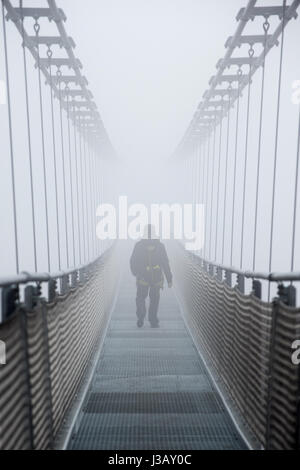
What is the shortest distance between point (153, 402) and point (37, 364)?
1464mm

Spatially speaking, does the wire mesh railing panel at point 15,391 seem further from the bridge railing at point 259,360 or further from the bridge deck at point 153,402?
the bridge railing at point 259,360

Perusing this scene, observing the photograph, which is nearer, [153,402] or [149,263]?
[153,402]

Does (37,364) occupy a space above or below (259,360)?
above

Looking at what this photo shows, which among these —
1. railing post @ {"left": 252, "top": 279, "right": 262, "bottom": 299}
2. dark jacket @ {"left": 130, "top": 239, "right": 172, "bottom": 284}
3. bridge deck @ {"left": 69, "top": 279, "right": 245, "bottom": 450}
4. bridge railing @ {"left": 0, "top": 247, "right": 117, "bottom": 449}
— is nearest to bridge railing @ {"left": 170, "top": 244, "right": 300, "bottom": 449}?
railing post @ {"left": 252, "top": 279, "right": 262, "bottom": 299}

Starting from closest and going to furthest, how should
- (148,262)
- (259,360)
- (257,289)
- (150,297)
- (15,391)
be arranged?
A: (15,391) → (259,360) → (257,289) → (148,262) → (150,297)

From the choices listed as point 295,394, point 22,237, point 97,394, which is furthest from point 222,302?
point 22,237

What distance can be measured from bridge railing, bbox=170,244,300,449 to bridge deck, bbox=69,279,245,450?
21 centimetres

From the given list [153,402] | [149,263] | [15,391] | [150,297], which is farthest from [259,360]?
[150,297]

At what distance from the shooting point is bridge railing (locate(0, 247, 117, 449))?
2049 millimetres

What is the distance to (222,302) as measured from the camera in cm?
409

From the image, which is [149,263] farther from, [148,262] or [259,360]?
[259,360]

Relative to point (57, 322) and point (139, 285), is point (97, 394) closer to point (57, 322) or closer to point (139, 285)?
point (57, 322)

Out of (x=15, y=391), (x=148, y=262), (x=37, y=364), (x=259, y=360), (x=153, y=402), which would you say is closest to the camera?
(x=15, y=391)

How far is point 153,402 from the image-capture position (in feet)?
12.1
